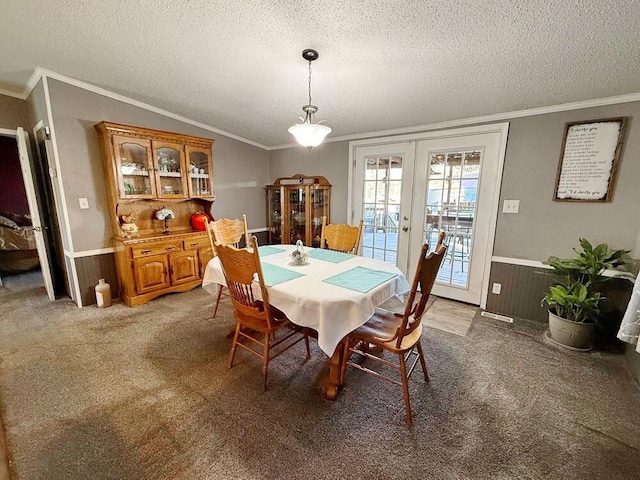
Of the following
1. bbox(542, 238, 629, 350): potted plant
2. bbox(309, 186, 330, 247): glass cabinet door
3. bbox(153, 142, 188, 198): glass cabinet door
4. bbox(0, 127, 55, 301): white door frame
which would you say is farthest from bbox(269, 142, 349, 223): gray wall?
bbox(0, 127, 55, 301): white door frame

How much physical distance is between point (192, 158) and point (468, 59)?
3113 millimetres

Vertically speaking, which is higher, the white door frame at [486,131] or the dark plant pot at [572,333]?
the white door frame at [486,131]

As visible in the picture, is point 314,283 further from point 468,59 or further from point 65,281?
point 65,281

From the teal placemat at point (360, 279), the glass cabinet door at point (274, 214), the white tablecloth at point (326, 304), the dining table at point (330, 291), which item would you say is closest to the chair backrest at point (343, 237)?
the dining table at point (330, 291)

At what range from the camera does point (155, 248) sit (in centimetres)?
308

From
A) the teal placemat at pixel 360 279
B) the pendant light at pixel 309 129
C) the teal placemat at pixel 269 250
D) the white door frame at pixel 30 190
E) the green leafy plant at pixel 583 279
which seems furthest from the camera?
the white door frame at pixel 30 190

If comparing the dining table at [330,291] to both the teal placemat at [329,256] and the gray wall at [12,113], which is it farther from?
the gray wall at [12,113]

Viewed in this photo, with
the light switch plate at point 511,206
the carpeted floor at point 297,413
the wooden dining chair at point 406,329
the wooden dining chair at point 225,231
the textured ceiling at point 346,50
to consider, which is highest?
the textured ceiling at point 346,50

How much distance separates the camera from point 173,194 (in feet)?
10.9

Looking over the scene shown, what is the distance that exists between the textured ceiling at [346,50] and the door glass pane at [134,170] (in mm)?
592

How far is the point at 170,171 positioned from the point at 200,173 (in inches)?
14.1

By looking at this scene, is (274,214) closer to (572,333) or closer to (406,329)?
(406,329)

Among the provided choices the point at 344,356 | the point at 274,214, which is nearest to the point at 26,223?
the point at 274,214

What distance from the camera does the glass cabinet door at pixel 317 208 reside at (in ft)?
13.0
